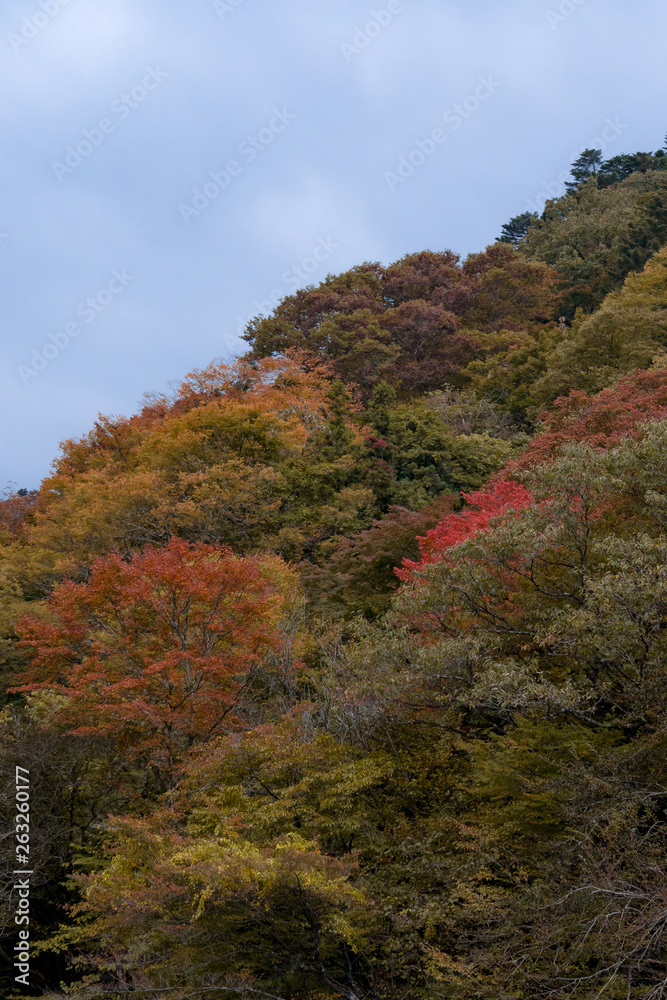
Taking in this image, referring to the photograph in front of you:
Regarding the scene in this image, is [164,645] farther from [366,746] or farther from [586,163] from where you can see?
[586,163]

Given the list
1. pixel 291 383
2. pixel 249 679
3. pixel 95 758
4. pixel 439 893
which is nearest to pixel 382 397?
pixel 291 383

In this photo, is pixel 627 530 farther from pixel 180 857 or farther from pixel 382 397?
pixel 382 397

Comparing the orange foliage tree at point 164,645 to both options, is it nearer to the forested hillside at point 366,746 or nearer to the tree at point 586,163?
the forested hillside at point 366,746

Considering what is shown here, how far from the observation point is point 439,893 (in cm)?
827

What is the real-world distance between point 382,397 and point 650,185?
31.1 m

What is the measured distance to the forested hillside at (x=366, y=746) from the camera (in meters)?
6.95

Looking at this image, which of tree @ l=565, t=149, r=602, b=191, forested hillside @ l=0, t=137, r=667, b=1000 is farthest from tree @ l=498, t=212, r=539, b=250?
forested hillside @ l=0, t=137, r=667, b=1000

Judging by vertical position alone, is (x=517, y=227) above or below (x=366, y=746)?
above

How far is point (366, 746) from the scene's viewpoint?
→ 33.9ft

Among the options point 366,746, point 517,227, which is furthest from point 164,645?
point 517,227

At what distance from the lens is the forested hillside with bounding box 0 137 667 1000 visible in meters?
6.95

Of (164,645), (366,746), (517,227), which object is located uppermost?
(517,227)

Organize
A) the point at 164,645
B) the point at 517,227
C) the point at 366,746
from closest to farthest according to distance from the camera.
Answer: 1. the point at 366,746
2. the point at 164,645
3. the point at 517,227

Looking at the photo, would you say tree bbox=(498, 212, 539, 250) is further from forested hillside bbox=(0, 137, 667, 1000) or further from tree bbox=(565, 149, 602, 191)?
forested hillside bbox=(0, 137, 667, 1000)
